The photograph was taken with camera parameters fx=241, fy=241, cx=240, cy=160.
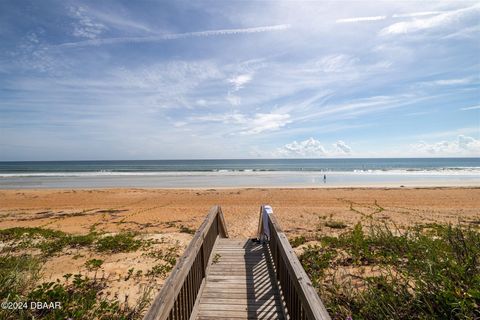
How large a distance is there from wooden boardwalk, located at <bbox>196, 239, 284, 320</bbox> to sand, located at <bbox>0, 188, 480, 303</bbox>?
1.46 meters

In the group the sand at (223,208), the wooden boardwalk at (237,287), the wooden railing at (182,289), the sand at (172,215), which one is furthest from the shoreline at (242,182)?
the wooden railing at (182,289)

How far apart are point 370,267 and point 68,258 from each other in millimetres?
7625

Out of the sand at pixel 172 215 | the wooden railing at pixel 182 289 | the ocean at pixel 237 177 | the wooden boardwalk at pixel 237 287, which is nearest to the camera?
the wooden railing at pixel 182 289

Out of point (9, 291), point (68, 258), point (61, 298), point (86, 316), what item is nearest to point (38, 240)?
point (68, 258)

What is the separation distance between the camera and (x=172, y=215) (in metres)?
14.2

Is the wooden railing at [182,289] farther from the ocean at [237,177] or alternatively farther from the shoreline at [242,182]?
the ocean at [237,177]

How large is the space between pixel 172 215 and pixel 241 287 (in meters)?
10.6

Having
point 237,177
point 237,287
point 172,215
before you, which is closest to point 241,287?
point 237,287

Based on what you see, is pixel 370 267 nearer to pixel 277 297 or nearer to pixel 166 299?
pixel 277 297

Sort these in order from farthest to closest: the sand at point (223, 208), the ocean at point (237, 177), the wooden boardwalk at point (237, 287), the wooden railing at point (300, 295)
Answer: the ocean at point (237, 177), the sand at point (223, 208), the wooden boardwalk at point (237, 287), the wooden railing at point (300, 295)

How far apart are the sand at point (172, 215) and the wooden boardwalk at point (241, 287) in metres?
1.46

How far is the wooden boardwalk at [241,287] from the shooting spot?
3684 millimetres

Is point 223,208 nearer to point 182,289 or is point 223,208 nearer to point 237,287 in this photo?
point 237,287

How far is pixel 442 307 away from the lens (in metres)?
2.88
